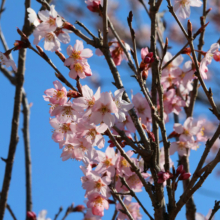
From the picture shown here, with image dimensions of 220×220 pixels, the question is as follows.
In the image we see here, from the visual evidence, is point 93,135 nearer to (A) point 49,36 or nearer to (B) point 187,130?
(A) point 49,36

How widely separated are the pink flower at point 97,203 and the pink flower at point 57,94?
1.95 ft

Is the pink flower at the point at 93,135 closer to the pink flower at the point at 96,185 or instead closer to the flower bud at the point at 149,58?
the pink flower at the point at 96,185

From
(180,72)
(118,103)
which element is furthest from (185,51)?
(118,103)

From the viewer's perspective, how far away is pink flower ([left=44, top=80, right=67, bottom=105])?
4.40 ft

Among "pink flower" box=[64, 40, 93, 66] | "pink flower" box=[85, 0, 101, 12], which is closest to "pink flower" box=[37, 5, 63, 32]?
"pink flower" box=[64, 40, 93, 66]

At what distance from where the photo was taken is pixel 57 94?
4.53 ft

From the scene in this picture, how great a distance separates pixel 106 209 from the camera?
5.64ft

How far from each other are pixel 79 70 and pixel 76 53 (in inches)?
4.2

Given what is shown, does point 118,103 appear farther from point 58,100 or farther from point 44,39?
point 44,39

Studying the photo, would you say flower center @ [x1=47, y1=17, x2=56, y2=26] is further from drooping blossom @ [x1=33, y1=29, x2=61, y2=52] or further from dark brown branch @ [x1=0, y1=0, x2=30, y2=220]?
dark brown branch @ [x1=0, y1=0, x2=30, y2=220]

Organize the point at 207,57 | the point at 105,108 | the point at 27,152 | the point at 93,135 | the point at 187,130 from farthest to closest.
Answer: the point at 27,152 < the point at 187,130 < the point at 207,57 < the point at 93,135 < the point at 105,108

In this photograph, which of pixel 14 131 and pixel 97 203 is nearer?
pixel 97 203

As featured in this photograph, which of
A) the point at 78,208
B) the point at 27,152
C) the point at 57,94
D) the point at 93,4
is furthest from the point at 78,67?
the point at 78,208

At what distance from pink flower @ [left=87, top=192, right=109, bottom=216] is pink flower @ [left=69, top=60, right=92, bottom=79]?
0.65m
